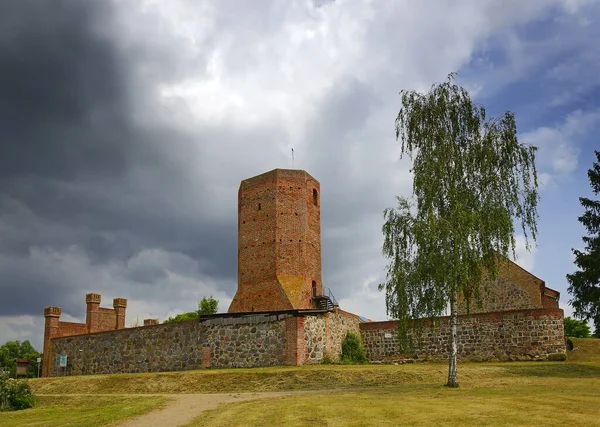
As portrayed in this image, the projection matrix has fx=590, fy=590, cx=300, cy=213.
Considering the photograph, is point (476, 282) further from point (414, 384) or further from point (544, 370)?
point (544, 370)

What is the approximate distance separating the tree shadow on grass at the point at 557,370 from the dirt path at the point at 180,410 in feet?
35.1

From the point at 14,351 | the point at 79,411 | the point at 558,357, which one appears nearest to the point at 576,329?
the point at 558,357

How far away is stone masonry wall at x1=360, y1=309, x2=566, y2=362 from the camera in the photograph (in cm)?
2881

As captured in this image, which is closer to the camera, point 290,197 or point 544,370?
point 544,370

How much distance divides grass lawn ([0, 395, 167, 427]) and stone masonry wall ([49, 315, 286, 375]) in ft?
27.2

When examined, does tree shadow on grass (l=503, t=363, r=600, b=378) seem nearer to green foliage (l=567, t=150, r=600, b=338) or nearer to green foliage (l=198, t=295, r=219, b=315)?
green foliage (l=567, t=150, r=600, b=338)

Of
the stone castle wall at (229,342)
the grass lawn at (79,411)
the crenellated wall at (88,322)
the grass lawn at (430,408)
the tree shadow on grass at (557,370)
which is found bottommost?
the grass lawn at (79,411)

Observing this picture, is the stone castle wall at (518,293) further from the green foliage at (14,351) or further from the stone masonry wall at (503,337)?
the green foliage at (14,351)

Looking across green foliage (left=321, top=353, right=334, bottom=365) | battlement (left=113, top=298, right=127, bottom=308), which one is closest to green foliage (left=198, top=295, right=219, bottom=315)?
battlement (left=113, top=298, right=127, bottom=308)

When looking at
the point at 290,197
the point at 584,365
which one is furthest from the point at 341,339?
the point at 584,365

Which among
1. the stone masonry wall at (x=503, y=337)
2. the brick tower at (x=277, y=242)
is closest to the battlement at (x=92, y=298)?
the brick tower at (x=277, y=242)

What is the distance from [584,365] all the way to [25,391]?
80.9ft

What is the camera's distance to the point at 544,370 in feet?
80.1

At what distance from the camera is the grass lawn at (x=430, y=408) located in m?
13.2
